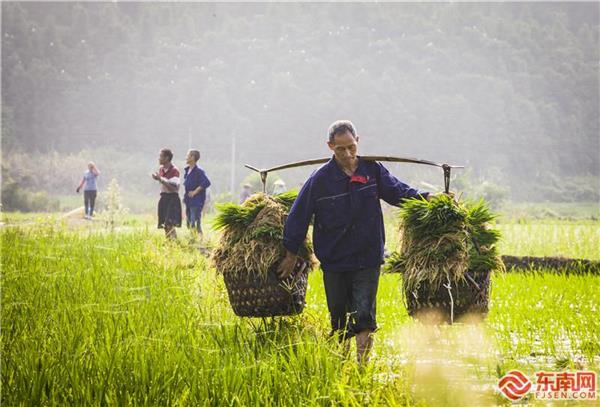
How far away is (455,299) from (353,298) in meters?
0.64

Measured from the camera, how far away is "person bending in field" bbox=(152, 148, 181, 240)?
11.6 metres

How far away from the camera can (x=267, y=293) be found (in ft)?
15.4

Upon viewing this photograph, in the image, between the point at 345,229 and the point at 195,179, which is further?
the point at 195,179

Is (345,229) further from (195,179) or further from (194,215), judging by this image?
(194,215)

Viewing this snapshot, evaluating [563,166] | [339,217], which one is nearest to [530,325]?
[339,217]

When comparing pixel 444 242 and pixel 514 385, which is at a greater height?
pixel 444 242

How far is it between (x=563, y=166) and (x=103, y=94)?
5027 cm

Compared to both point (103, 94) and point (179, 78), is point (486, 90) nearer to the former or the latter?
point (179, 78)

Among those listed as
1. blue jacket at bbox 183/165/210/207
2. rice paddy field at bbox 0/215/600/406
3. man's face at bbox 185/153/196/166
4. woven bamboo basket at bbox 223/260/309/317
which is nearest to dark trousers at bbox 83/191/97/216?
blue jacket at bbox 183/165/210/207

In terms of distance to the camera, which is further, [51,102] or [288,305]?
[51,102]

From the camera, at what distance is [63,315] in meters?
5.28

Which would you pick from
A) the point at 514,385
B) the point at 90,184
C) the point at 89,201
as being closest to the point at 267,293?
the point at 514,385

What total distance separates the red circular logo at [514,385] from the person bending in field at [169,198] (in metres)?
8.01

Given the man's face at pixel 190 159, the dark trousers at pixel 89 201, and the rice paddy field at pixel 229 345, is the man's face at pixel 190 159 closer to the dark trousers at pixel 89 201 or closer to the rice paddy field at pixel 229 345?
the rice paddy field at pixel 229 345
